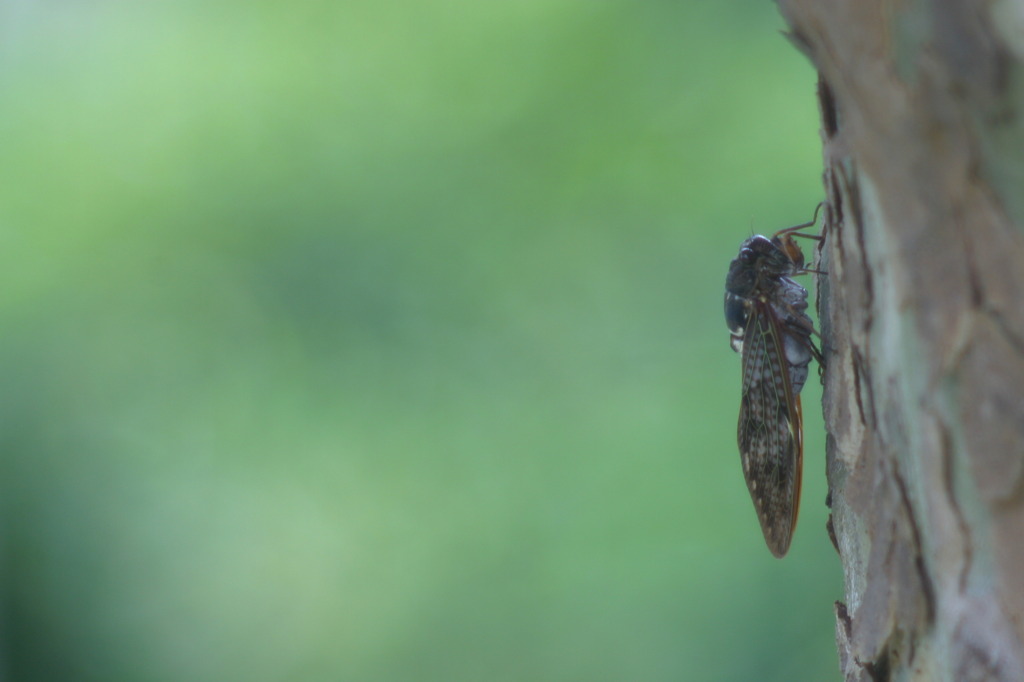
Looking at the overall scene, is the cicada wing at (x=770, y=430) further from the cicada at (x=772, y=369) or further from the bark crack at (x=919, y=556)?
the bark crack at (x=919, y=556)

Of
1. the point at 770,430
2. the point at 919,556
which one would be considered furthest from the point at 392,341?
the point at 919,556

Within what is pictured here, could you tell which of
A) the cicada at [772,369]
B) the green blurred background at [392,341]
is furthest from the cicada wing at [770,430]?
the green blurred background at [392,341]

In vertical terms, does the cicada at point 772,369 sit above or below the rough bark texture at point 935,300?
above

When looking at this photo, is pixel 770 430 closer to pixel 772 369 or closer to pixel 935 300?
pixel 772 369

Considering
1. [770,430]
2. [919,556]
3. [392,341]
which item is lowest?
[919,556]

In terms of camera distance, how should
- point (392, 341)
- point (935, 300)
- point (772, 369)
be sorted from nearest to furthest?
point (935, 300) → point (772, 369) → point (392, 341)

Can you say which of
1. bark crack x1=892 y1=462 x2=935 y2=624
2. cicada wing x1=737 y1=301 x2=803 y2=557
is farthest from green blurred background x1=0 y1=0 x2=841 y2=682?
bark crack x1=892 y1=462 x2=935 y2=624
